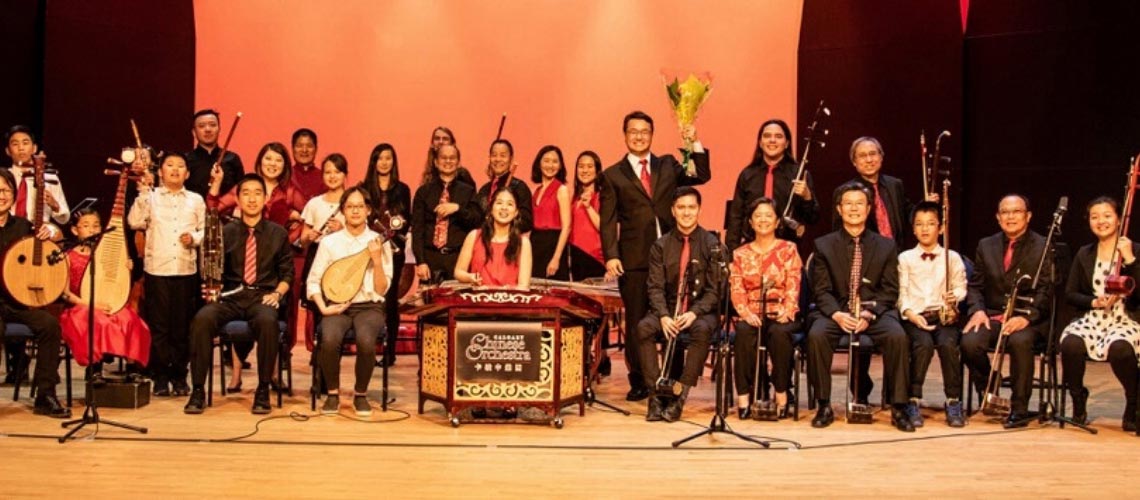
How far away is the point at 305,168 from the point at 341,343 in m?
1.98

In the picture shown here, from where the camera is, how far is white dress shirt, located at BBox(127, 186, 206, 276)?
22.9 ft

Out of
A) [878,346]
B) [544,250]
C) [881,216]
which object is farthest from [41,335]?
[881,216]

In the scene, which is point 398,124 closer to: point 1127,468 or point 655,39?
point 655,39

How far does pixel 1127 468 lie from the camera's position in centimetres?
535

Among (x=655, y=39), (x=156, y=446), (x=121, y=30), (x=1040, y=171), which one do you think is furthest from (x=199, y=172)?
(x=1040, y=171)

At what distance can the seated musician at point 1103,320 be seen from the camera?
6.35 m

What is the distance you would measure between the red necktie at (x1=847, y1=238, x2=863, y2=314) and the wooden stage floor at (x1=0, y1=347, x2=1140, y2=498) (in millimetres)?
647

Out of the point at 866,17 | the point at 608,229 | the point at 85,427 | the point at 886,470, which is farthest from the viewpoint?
the point at 866,17

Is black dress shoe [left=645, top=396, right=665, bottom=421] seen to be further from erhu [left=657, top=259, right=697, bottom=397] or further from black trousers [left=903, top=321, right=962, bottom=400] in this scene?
black trousers [left=903, top=321, right=962, bottom=400]

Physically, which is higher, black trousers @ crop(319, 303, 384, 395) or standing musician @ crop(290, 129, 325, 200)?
standing musician @ crop(290, 129, 325, 200)

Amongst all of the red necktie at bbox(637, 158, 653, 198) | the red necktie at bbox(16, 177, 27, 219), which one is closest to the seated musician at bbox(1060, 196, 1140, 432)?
the red necktie at bbox(637, 158, 653, 198)

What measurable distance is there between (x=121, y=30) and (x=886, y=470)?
655cm

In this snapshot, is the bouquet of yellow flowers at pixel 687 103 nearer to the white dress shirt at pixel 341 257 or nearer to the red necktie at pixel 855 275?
the red necktie at pixel 855 275

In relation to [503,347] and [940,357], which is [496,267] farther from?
[940,357]
